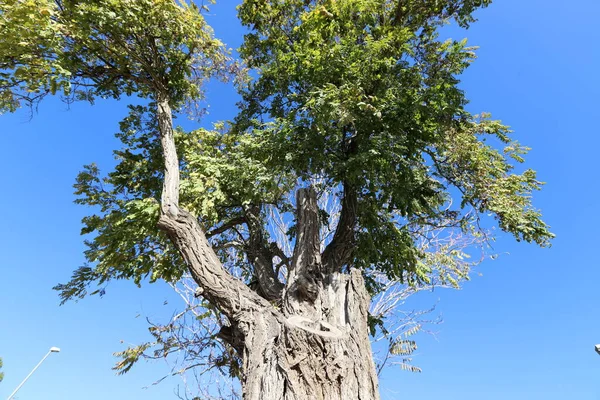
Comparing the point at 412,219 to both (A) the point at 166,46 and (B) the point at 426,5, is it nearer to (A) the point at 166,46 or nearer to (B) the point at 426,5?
(B) the point at 426,5

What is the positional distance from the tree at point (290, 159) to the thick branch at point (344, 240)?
27 mm

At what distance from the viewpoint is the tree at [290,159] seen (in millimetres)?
5098

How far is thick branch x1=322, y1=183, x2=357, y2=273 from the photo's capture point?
21.0 feet

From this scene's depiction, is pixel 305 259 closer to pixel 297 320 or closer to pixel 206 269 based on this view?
pixel 297 320

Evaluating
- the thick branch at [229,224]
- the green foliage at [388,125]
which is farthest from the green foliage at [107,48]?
→ the thick branch at [229,224]

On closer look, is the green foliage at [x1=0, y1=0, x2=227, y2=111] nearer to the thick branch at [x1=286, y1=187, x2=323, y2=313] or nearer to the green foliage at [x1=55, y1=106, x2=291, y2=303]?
the green foliage at [x1=55, y1=106, x2=291, y2=303]

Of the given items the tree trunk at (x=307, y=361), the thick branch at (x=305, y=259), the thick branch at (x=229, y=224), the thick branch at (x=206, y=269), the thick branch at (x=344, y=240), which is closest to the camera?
the tree trunk at (x=307, y=361)

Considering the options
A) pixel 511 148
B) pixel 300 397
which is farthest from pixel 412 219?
pixel 300 397

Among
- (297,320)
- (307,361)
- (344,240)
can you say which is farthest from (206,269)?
(344,240)

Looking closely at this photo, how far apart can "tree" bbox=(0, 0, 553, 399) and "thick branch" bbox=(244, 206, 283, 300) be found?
4cm

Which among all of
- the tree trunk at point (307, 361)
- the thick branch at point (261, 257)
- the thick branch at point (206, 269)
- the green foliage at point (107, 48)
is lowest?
the tree trunk at point (307, 361)

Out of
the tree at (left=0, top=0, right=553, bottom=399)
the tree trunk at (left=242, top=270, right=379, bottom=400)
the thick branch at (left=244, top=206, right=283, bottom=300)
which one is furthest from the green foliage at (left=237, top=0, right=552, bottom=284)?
the tree trunk at (left=242, top=270, right=379, bottom=400)

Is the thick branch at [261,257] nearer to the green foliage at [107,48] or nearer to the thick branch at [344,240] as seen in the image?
the thick branch at [344,240]

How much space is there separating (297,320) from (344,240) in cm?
211
